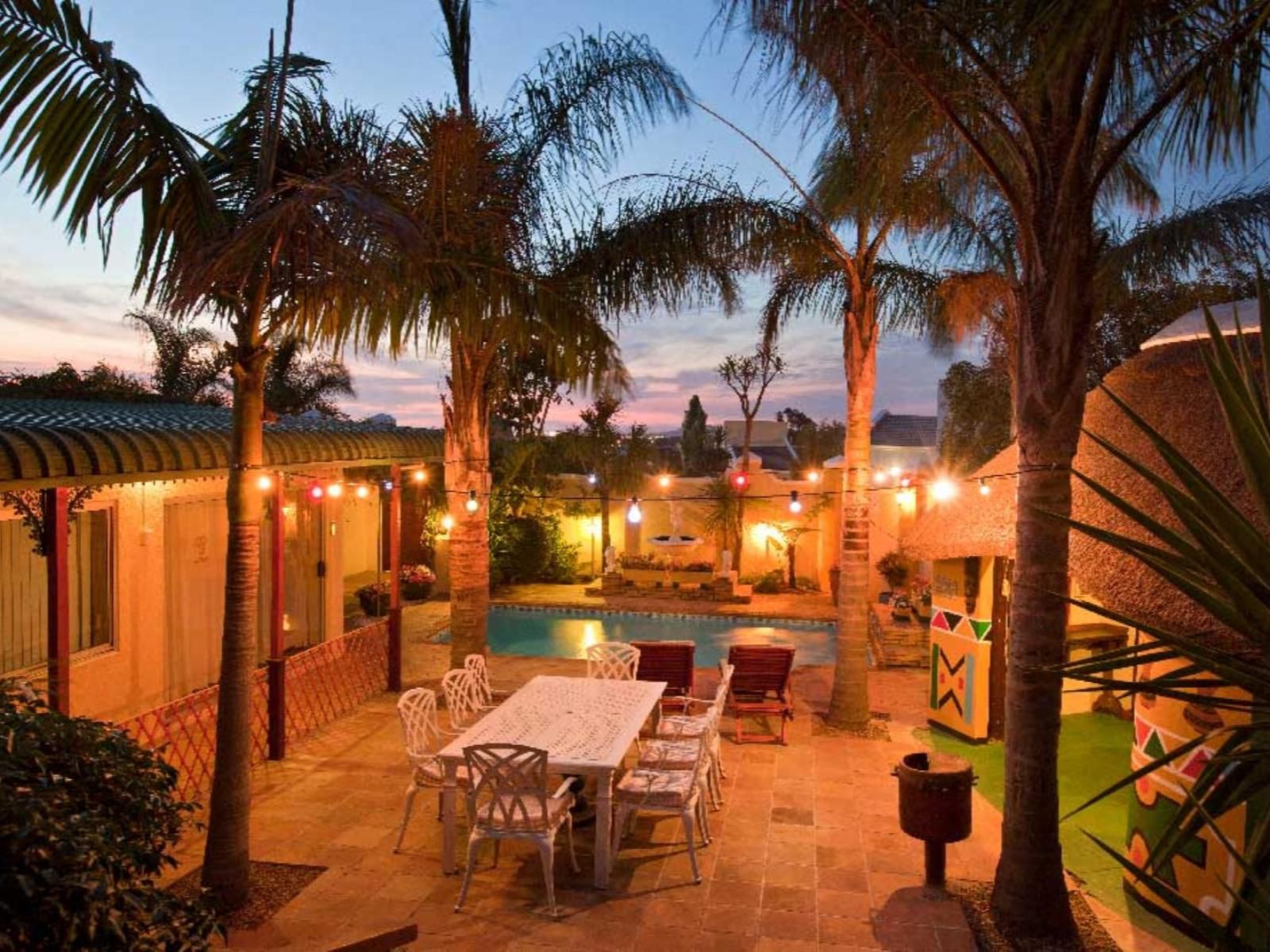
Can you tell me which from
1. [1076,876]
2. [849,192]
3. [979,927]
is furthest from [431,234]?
[1076,876]

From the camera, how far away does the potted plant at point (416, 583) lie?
19.4 m

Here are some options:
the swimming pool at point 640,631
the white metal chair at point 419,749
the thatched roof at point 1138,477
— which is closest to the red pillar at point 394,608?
the white metal chair at point 419,749

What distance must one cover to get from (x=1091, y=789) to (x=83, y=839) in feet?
28.7

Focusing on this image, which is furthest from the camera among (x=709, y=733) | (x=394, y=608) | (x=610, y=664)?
(x=394, y=608)

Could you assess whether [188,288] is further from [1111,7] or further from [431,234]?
[1111,7]

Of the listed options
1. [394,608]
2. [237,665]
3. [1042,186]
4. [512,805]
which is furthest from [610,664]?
[1042,186]

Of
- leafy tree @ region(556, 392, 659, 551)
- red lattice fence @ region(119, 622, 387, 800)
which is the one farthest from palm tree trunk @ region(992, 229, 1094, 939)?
leafy tree @ region(556, 392, 659, 551)

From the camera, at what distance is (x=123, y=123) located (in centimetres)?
496

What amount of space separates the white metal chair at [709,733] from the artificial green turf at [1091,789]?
2248 millimetres

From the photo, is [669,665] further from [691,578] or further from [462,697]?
[691,578]

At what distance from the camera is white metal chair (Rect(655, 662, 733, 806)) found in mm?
7277

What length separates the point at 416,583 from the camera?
64.0ft

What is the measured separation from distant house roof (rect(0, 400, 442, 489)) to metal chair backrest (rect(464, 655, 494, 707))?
102 inches

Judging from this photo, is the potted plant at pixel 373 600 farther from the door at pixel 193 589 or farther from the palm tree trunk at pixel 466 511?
the palm tree trunk at pixel 466 511
